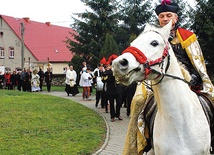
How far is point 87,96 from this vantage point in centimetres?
1991

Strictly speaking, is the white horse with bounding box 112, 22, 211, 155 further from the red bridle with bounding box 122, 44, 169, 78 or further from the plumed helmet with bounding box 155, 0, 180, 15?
the plumed helmet with bounding box 155, 0, 180, 15

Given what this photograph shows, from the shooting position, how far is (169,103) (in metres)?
3.62

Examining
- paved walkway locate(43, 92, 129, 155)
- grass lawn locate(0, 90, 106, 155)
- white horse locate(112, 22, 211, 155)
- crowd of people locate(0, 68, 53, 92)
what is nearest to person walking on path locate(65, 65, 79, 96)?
crowd of people locate(0, 68, 53, 92)

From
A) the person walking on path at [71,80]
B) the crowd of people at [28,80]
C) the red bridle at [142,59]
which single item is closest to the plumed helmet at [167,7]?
the red bridle at [142,59]

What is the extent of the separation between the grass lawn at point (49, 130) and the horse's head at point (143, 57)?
4.63 m

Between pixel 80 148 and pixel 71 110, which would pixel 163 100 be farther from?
pixel 71 110

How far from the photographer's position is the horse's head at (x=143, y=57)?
3.03 metres

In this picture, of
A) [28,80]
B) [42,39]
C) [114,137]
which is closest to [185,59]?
[114,137]

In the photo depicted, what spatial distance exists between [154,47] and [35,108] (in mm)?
11562

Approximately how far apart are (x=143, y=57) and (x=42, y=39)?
5162 centimetres

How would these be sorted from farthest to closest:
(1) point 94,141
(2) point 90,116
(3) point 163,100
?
(2) point 90,116
(1) point 94,141
(3) point 163,100

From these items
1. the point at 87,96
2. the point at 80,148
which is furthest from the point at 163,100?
the point at 87,96

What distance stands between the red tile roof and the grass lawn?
35.9 metres

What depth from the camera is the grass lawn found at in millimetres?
7731
